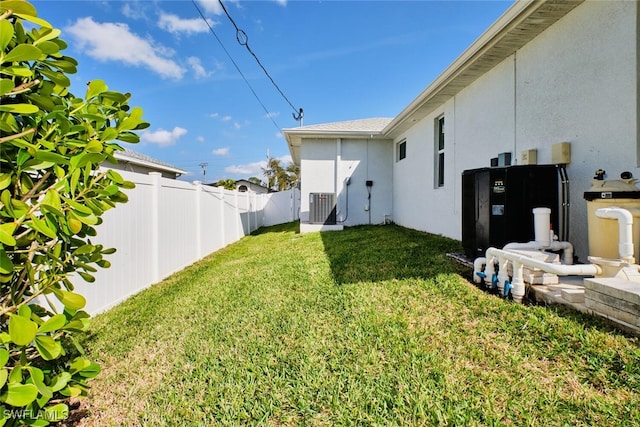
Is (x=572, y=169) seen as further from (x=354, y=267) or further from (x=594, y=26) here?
(x=354, y=267)

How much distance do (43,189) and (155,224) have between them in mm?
3650

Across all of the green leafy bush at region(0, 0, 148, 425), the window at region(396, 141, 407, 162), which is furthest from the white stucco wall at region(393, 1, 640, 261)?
the green leafy bush at region(0, 0, 148, 425)

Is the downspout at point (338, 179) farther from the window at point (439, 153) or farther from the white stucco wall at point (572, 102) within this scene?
the white stucco wall at point (572, 102)

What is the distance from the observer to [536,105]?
412 cm

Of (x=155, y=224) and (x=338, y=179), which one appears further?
(x=338, y=179)

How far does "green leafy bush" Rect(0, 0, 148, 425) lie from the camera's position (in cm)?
107

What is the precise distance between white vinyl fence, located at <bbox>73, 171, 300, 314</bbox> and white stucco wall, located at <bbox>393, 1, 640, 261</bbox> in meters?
5.20

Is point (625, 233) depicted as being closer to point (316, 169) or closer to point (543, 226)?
point (543, 226)

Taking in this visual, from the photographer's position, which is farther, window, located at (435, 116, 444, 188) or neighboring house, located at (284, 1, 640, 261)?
window, located at (435, 116, 444, 188)

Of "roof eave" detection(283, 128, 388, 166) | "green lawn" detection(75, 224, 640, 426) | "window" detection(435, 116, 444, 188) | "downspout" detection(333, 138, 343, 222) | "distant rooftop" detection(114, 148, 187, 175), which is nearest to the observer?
"green lawn" detection(75, 224, 640, 426)

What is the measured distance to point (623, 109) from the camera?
2.98 meters

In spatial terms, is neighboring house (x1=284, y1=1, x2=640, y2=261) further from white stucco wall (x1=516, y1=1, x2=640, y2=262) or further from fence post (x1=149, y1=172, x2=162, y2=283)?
fence post (x1=149, y1=172, x2=162, y2=283)

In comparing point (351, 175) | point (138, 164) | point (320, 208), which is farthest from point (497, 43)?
point (138, 164)

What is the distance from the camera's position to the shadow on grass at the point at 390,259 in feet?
12.8
